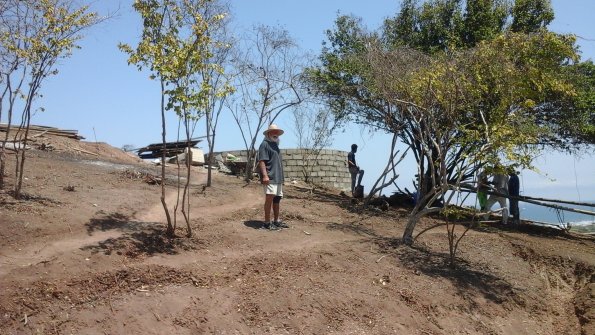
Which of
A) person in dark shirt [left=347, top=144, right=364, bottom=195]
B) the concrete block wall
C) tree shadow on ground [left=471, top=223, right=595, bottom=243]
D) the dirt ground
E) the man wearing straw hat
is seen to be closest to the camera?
the dirt ground

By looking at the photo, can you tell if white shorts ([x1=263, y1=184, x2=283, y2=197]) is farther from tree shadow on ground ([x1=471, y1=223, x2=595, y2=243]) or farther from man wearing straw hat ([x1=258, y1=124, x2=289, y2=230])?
tree shadow on ground ([x1=471, y1=223, x2=595, y2=243])

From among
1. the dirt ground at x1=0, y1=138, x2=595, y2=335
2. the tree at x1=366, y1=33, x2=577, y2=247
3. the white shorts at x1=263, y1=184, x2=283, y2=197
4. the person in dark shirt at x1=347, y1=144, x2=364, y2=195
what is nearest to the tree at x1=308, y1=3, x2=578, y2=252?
the tree at x1=366, y1=33, x2=577, y2=247

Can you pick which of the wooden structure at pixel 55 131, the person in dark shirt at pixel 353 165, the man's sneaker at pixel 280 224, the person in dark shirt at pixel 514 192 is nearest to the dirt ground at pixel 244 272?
the man's sneaker at pixel 280 224

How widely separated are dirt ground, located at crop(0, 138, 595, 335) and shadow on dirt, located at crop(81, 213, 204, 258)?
0.08 feet

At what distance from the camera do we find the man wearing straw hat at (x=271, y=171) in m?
8.40

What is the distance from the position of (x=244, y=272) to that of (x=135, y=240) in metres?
1.45

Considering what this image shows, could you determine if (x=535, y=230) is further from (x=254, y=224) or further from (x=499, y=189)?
(x=254, y=224)

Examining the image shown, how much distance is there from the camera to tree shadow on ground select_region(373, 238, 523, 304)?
809 centimetres

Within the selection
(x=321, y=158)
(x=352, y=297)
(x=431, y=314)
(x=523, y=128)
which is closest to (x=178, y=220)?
(x=352, y=297)

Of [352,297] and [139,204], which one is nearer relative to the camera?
[352,297]

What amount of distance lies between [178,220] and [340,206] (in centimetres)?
501

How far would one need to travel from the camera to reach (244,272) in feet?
22.1

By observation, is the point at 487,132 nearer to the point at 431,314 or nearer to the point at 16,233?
the point at 431,314

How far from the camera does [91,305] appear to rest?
5309mm
